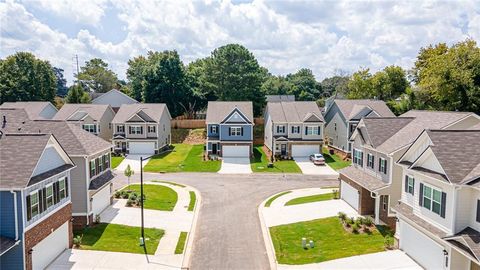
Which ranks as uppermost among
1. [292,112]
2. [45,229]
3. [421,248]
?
[292,112]

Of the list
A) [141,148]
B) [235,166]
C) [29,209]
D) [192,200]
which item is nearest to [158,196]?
[192,200]

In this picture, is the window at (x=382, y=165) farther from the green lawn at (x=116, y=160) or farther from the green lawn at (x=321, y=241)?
the green lawn at (x=116, y=160)

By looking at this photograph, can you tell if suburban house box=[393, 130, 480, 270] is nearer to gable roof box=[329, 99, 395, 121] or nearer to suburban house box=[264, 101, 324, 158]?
suburban house box=[264, 101, 324, 158]

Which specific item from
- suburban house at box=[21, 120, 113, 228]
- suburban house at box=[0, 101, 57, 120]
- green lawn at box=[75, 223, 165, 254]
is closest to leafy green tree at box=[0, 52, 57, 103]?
suburban house at box=[0, 101, 57, 120]

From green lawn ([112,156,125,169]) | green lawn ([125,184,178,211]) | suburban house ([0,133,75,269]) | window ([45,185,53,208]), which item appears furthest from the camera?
green lawn ([112,156,125,169])

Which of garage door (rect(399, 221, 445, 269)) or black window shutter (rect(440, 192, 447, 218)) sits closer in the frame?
black window shutter (rect(440, 192, 447, 218))

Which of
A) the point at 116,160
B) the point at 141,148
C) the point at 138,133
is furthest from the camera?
the point at 138,133

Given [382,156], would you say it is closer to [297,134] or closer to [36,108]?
[297,134]

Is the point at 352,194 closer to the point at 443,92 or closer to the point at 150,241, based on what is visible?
the point at 150,241
